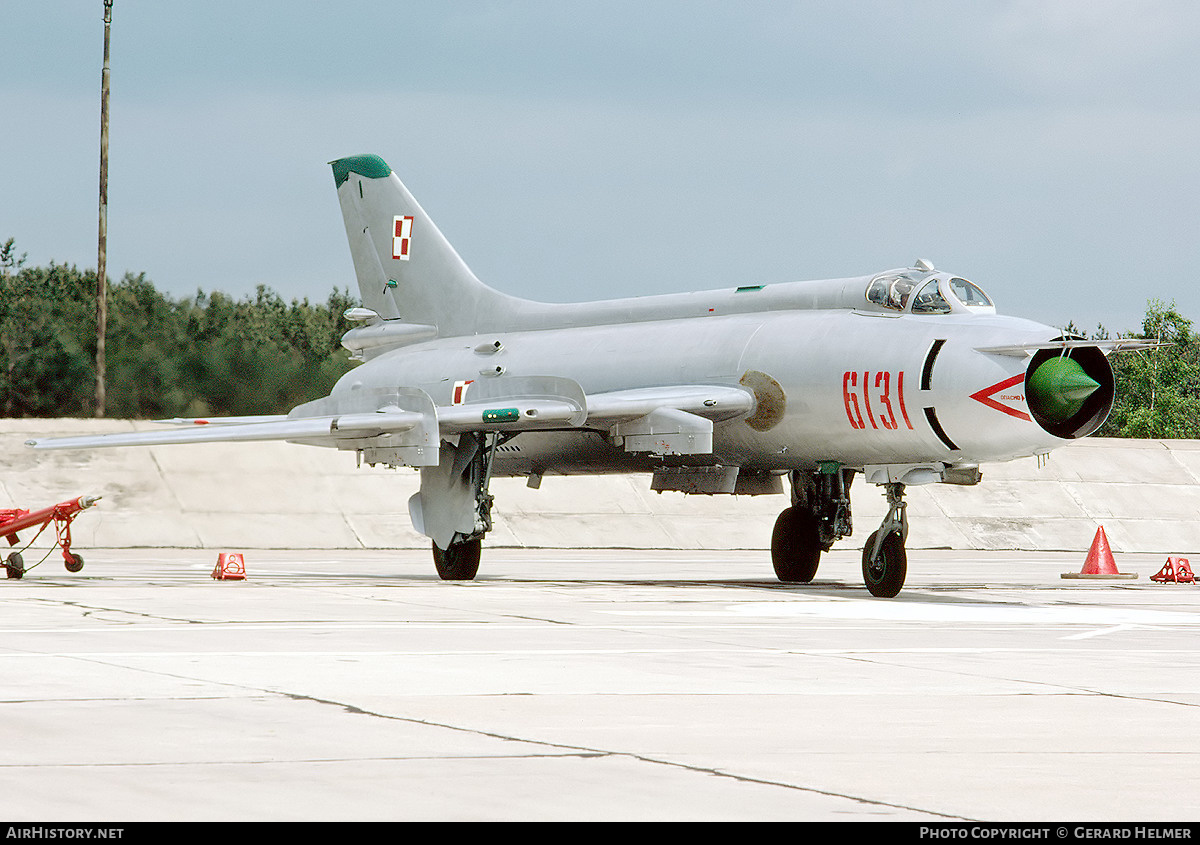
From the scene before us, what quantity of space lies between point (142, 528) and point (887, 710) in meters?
22.5

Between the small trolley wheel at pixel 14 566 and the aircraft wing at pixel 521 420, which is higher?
the aircraft wing at pixel 521 420

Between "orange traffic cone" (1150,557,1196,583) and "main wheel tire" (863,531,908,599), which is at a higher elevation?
"main wheel tire" (863,531,908,599)

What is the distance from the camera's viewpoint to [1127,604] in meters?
16.7

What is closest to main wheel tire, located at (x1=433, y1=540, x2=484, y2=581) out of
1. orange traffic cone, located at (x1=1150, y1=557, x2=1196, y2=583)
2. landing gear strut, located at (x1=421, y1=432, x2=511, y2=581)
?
landing gear strut, located at (x1=421, y1=432, x2=511, y2=581)

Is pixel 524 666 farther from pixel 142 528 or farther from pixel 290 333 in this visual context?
pixel 290 333

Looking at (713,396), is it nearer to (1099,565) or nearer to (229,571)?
(229,571)

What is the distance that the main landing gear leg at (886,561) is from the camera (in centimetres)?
1725

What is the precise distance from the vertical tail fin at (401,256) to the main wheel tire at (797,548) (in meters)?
5.25

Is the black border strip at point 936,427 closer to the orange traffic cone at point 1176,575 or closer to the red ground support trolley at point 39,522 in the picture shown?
the orange traffic cone at point 1176,575

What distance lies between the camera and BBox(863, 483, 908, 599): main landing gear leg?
679 inches

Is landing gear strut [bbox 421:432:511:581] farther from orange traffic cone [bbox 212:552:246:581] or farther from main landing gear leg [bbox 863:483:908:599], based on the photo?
main landing gear leg [bbox 863:483:908:599]

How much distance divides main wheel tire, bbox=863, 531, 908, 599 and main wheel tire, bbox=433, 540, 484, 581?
4.76 m

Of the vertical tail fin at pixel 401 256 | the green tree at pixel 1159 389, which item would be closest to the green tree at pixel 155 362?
the vertical tail fin at pixel 401 256

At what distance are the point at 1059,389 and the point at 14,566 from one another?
1094 centimetres
